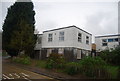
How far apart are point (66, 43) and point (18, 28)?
8474 millimetres

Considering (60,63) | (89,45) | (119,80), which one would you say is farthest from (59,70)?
(89,45)

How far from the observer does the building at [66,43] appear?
78.3 feet

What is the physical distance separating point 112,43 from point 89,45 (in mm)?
5699

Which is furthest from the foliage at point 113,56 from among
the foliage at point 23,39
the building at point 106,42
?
the foliage at point 23,39

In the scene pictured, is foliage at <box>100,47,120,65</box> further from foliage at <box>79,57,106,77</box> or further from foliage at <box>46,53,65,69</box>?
foliage at <box>46,53,65,69</box>

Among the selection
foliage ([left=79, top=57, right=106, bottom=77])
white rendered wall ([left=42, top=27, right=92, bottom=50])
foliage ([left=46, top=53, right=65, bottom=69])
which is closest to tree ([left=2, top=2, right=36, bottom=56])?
white rendered wall ([left=42, top=27, right=92, bottom=50])

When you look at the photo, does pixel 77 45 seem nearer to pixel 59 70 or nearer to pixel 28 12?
pixel 59 70

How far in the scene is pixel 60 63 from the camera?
58.4ft

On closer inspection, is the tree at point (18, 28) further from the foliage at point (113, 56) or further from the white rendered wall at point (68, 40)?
the foliage at point (113, 56)

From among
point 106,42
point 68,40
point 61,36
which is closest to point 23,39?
point 61,36

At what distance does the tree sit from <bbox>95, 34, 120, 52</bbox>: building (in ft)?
44.7

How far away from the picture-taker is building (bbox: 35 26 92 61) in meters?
23.9

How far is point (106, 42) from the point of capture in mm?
31531

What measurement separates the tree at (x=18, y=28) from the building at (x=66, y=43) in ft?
7.15
